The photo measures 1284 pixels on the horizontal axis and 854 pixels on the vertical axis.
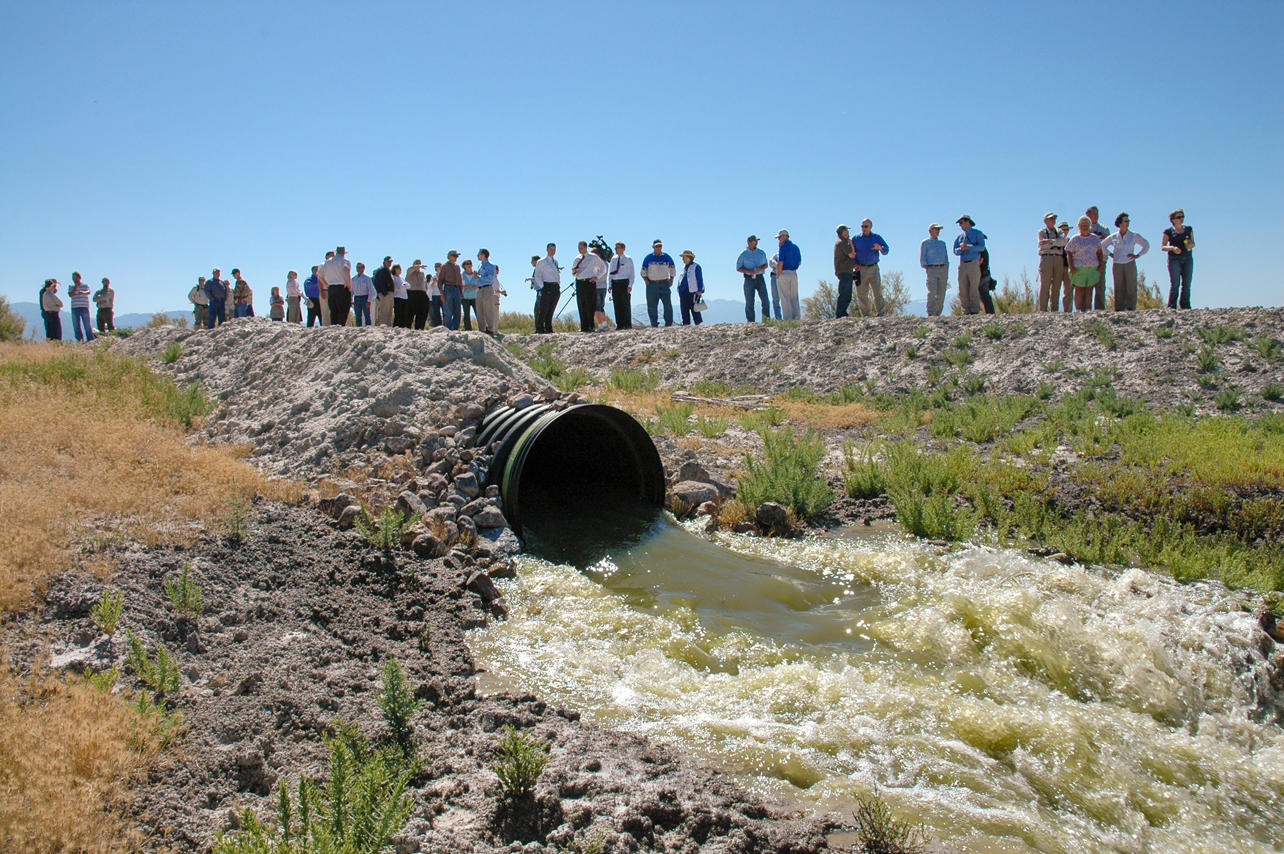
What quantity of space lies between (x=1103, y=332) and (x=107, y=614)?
53.4 ft

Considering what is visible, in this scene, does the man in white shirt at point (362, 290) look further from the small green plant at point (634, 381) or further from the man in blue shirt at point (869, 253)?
the man in blue shirt at point (869, 253)

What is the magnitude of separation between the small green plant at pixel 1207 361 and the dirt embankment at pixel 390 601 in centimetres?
10

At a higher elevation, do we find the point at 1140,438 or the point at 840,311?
the point at 840,311

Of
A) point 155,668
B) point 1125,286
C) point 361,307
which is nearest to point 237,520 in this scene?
point 155,668

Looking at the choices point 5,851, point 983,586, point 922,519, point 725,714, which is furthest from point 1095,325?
point 5,851

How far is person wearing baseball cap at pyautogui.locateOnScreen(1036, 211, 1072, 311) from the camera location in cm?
1677

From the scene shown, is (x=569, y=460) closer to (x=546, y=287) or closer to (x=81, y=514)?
(x=81, y=514)

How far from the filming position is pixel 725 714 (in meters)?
5.18

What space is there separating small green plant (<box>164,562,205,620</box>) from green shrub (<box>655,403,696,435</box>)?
7704mm

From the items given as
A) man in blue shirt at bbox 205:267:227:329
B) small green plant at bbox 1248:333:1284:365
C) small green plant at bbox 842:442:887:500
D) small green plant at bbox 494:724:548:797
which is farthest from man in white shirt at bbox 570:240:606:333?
small green plant at bbox 494:724:548:797

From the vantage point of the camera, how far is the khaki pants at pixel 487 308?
70.4ft

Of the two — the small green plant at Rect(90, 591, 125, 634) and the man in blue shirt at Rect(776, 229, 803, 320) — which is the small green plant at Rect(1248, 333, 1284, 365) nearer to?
the man in blue shirt at Rect(776, 229, 803, 320)

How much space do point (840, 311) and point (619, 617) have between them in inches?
582

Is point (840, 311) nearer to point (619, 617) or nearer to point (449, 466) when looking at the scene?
point (449, 466)
